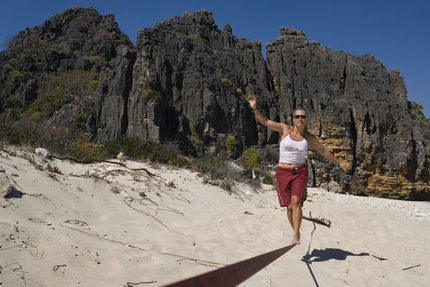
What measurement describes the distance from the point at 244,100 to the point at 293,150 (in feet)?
57.0

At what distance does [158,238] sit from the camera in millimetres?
4223

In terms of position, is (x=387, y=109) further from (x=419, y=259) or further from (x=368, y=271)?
(x=368, y=271)

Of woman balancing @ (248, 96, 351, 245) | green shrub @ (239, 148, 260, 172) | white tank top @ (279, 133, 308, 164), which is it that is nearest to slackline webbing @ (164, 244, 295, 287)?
woman balancing @ (248, 96, 351, 245)

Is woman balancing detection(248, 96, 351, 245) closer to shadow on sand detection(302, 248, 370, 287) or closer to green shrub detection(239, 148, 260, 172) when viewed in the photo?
shadow on sand detection(302, 248, 370, 287)

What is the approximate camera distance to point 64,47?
37.3m

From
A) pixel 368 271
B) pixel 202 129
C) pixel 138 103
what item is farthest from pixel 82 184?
pixel 202 129

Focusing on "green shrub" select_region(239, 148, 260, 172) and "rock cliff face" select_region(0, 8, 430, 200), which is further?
"green shrub" select_region(239, 148, 260, 172)

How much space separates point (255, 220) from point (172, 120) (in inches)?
505

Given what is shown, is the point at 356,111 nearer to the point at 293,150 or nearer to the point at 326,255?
the point at 326,255

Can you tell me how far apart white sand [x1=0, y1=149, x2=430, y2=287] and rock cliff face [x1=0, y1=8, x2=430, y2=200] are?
1013 centimetres

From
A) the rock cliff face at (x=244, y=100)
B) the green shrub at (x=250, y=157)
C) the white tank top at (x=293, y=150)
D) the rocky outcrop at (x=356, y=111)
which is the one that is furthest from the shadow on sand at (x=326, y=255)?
the rocky outcrop at (x=356, y=111)

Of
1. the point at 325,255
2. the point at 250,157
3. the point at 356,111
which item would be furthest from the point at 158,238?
the point at 356,111

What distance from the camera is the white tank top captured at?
4398mm

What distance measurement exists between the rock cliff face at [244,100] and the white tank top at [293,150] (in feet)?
41.2
